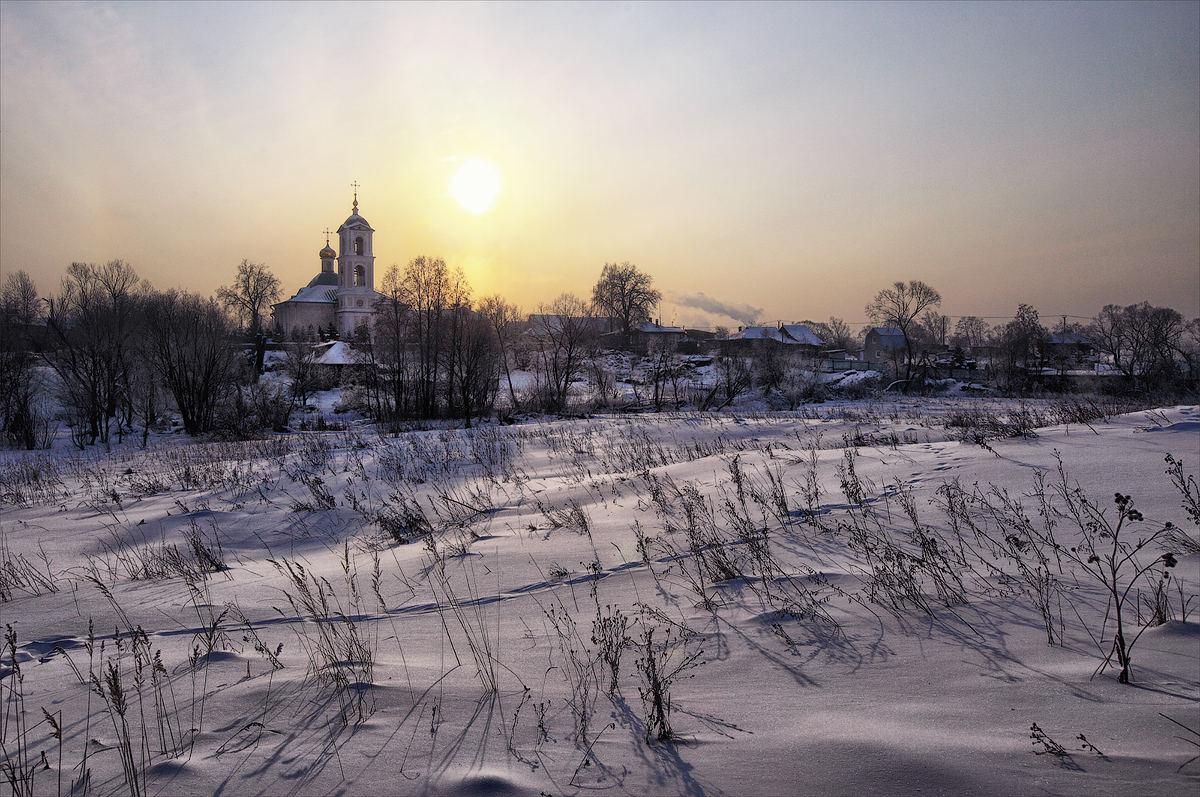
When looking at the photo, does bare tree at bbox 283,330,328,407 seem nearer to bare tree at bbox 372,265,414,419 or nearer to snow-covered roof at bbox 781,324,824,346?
bare tree at bbox 372,265,414,419

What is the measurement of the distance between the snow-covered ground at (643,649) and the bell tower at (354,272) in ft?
270

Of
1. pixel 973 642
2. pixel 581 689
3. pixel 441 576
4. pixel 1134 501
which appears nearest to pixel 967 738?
pixel 973 642

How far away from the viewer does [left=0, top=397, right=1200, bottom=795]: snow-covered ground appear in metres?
2.44

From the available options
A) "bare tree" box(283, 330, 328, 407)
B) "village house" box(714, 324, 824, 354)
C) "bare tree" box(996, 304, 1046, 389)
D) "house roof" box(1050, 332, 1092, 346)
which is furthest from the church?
"house roof" box(1050, 332, 1092, 346)

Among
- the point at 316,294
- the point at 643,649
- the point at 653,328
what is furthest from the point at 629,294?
the point at 643,649

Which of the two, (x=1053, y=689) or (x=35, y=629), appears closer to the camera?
(x=1053, y=689)

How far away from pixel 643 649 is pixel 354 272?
9058 centimetres

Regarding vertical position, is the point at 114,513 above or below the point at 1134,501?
below

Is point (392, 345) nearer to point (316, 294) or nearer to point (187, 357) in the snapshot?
point (187, 357)

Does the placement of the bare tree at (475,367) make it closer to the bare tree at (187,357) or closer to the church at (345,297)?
the bare tree at (187,357)

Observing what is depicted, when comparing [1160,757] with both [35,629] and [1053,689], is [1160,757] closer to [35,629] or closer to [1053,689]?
[1053,689]

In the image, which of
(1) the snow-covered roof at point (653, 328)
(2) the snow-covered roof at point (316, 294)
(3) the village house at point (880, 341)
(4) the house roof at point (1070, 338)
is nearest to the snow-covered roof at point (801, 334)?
(3) the village house at point (880, 341)

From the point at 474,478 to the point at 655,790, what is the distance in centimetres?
963

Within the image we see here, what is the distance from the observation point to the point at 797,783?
7.49 feet
